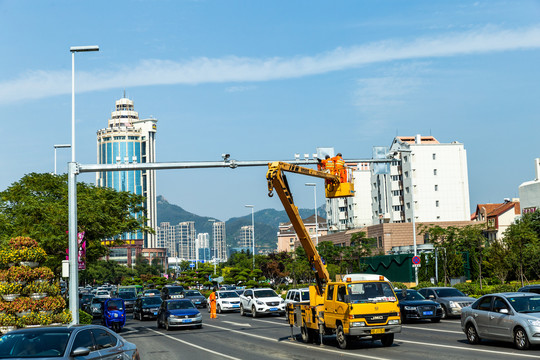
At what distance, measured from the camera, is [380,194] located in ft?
401

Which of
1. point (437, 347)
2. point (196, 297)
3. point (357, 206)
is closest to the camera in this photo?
point (437, 347)

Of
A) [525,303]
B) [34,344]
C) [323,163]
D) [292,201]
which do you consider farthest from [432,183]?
[34,344]

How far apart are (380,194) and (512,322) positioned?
343ft

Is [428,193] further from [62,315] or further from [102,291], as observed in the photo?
[62,315]

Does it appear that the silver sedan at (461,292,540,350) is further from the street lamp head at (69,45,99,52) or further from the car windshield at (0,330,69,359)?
the street lamp head at (69,45,99,52)

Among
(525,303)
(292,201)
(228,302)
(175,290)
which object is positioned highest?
(292,201)

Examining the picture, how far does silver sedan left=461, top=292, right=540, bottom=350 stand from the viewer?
17.8m

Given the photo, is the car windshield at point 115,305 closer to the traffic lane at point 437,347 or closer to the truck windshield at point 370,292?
the traffic lane at point 437,347

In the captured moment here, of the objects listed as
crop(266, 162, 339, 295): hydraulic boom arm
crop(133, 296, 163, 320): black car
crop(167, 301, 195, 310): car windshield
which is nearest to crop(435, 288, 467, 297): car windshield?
crop(266, 162, 339, 295): hydraulic boom arm

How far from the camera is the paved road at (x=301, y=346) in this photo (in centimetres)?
1825

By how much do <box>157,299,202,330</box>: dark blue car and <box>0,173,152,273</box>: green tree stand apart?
493cm

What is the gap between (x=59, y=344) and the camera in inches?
422

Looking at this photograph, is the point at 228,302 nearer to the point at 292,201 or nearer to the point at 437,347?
the point at 292,201

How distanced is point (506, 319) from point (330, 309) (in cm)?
550
